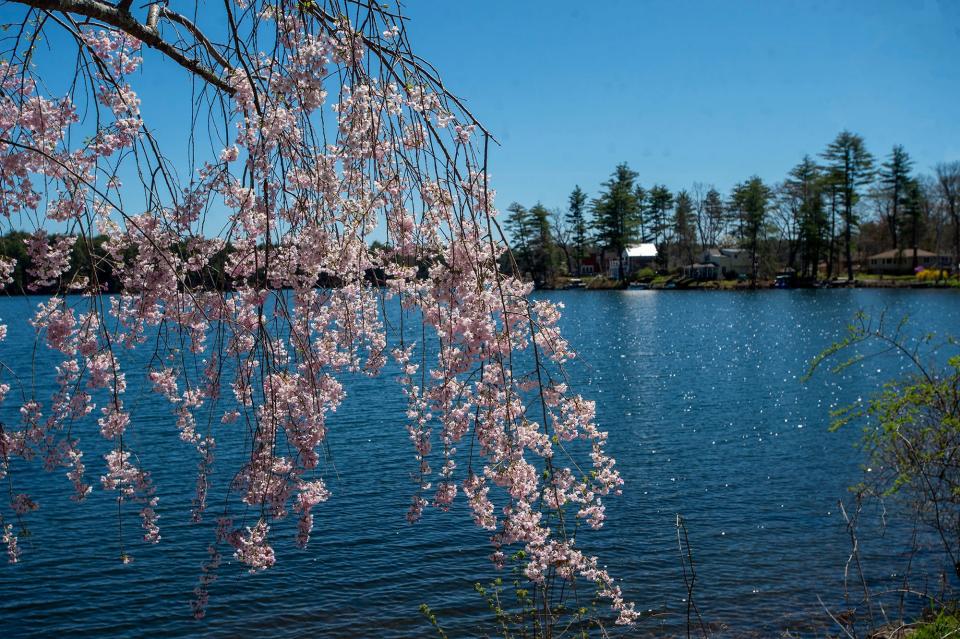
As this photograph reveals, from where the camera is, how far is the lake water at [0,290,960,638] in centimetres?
846

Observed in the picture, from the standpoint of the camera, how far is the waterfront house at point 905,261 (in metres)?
72.4

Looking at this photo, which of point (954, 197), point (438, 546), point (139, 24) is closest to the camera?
point (139, 24)

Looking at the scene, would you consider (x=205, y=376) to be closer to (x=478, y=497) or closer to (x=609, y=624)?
(x=478, y=497)

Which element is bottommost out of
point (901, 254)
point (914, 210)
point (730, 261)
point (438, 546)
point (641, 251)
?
point (438, 546)

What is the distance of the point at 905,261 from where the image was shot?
72875mm

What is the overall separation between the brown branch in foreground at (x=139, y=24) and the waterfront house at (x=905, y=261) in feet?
263

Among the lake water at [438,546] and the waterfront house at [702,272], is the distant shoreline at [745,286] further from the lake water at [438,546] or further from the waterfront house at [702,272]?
Result: the lake water at [438,546]

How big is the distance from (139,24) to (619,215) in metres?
84.7

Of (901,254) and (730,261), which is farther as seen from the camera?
(730,261)

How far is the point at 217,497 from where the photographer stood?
38.4ft

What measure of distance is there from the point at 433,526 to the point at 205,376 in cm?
771

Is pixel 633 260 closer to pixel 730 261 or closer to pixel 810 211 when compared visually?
pixel 730 261

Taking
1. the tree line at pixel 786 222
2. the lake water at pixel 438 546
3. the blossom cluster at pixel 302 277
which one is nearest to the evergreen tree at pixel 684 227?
the tree line at pixel 786 222

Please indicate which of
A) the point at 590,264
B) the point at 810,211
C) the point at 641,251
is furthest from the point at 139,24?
the point at 590,264
